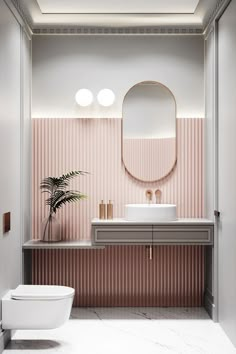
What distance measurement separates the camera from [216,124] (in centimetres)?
407

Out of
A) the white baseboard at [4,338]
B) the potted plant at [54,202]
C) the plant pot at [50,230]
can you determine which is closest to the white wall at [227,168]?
the potted plant at [54,202]

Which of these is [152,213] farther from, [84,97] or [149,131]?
[84,97]

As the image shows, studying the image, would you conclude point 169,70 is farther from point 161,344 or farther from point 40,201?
point 161,344

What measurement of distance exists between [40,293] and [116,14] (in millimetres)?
2444

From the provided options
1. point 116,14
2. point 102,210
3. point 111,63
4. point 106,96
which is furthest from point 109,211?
point 116,14

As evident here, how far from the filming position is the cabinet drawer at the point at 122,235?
412cm

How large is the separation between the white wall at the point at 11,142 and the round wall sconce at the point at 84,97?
550mm

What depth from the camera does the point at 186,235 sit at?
4137 millimetres

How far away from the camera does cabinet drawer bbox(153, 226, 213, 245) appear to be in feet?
13.5

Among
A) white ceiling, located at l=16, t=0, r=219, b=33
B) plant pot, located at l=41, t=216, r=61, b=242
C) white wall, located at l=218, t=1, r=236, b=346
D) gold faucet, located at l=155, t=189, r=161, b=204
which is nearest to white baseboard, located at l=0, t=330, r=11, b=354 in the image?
plant pot, located at l=41, t=216, r=61, b=242

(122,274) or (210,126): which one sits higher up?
(210,126)

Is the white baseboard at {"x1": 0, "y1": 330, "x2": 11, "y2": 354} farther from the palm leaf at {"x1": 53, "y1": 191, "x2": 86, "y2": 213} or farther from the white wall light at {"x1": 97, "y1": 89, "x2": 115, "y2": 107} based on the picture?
the white wall light at {"x1": 97, "y1": 89, "x2": 115, "y2": 107}

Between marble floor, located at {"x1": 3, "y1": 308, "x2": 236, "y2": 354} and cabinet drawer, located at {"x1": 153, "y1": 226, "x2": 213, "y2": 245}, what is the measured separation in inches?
26.5

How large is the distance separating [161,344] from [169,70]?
246cm
